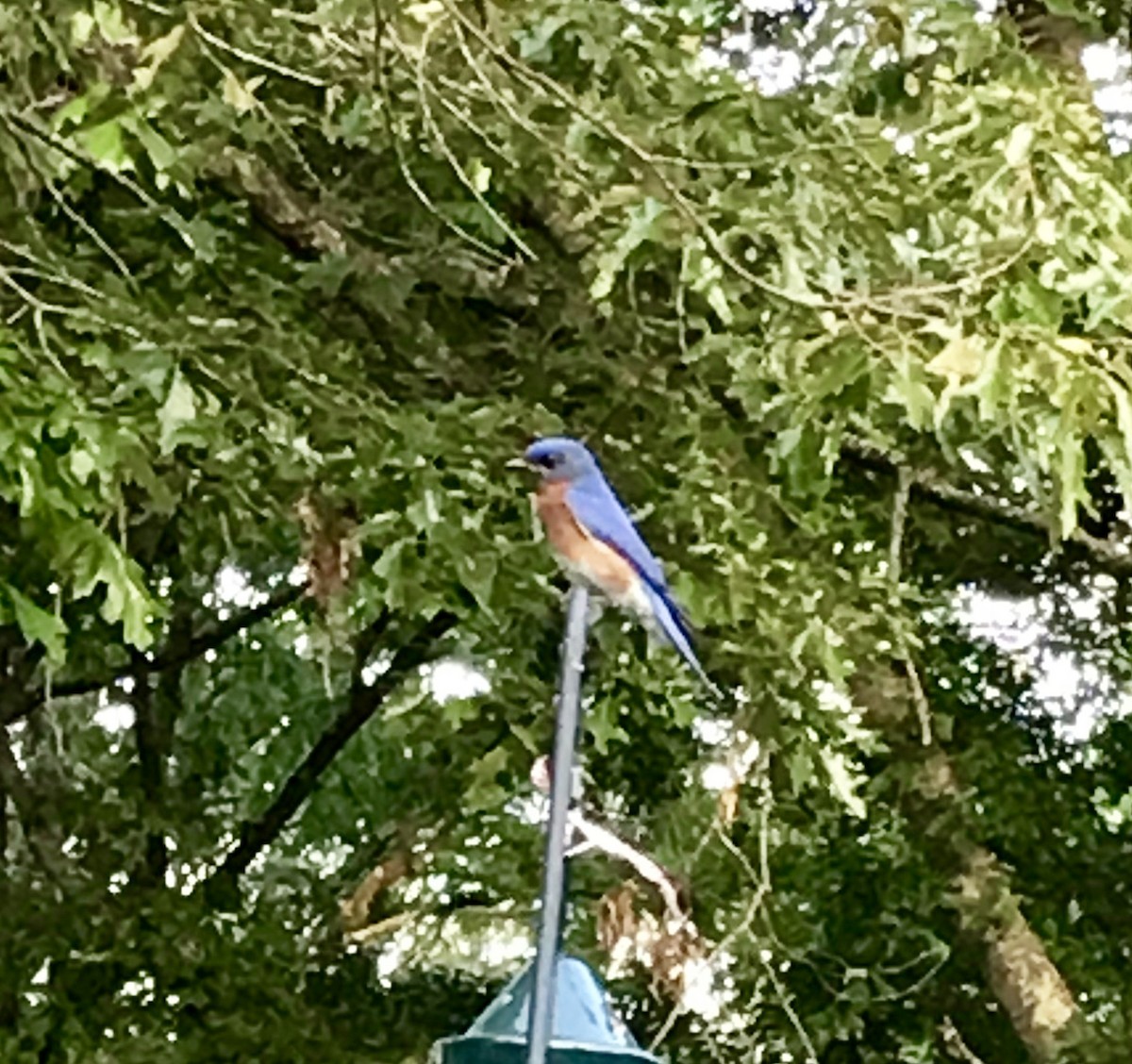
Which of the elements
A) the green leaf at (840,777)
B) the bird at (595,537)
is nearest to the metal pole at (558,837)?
the bird at (595,537)

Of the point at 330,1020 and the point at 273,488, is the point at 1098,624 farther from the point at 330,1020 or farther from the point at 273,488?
the point at 273,488

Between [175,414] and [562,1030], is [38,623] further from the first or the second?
[562,1030]


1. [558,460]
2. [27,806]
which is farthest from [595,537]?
[27,806]

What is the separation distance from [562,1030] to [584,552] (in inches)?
26.0

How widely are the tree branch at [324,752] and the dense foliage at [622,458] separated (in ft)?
0.26

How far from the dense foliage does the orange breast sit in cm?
24

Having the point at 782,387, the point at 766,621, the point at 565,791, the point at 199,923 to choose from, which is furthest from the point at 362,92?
the point at 199,923

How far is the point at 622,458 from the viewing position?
2912 mm

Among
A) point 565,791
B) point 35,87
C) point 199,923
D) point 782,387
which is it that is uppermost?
point 35,87

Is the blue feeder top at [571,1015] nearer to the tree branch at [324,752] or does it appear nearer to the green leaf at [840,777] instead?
the green leaf at [840,777]

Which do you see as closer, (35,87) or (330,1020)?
(35,87)

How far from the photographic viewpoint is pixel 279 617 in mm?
→ 5355

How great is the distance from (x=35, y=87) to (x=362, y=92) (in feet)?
1.40

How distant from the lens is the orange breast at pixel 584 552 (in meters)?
2.08
